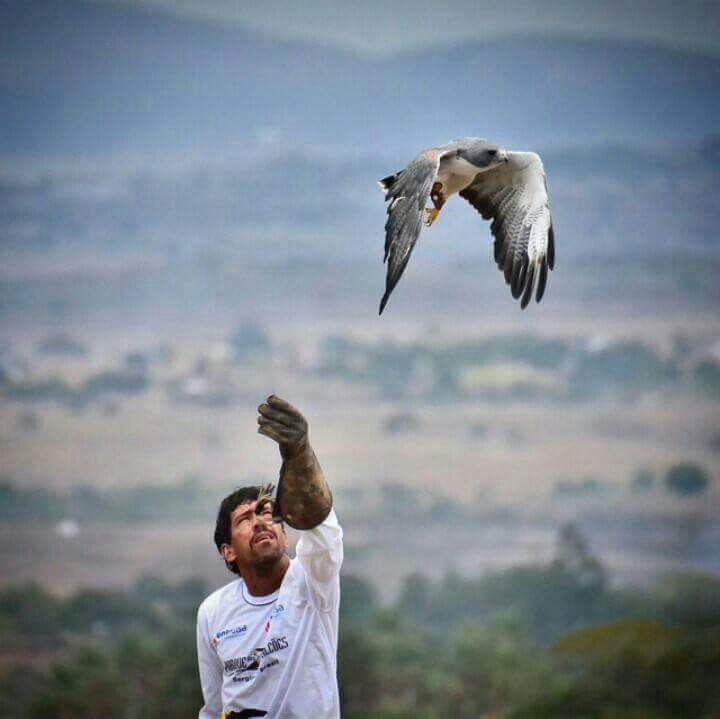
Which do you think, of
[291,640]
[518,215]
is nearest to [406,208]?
[518,215]

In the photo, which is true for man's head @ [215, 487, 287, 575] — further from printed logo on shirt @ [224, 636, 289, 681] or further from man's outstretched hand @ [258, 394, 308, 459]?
man's outstretched hand @ [258, 394, 308, 459]

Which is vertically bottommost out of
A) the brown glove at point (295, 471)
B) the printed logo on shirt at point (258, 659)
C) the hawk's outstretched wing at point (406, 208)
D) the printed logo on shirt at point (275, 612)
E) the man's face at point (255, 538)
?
the printed logo on shirt at point (258, 659)

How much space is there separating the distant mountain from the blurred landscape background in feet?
0.18

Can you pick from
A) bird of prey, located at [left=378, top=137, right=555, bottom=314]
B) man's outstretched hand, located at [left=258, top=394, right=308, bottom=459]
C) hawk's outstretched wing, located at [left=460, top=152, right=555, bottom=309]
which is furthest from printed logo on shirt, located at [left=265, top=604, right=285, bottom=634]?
hawk's outstretched wing, located at [left=460, top=152, right=555, bottom=309]

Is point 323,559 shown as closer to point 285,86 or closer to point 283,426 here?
point 283,426

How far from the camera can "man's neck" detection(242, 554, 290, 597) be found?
411cm

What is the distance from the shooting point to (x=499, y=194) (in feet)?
19.0

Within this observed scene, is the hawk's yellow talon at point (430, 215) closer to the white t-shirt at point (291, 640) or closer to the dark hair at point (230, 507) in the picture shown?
the dark hair at point (230, 507)

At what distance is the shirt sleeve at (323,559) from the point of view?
12.5ft

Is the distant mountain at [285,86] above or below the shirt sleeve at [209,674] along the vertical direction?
above

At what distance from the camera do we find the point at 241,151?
85.3ft

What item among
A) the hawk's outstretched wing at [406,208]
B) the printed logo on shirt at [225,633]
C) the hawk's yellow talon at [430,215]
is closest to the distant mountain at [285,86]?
the hawk's yellow talon at [430,215]

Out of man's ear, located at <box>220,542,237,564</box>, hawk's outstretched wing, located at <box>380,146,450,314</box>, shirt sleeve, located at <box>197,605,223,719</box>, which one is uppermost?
hawk's outstretched wing, located at <box>380,146,450,314</box>

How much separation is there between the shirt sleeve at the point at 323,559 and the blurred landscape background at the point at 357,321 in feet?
50.7
